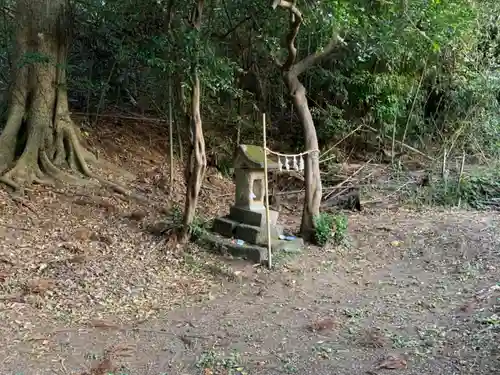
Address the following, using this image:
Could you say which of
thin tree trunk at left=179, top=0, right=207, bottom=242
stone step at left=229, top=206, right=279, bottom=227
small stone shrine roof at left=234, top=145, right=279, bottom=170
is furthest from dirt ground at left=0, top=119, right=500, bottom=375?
small stone shrine roof at left=234, top=145, right=279, bottom=170

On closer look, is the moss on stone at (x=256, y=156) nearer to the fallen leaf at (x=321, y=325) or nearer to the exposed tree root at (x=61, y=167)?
the exposed tree root at (x=61, y=167)

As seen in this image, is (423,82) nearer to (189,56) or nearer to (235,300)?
(189,56)

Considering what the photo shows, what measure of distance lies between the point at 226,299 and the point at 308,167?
262 cm

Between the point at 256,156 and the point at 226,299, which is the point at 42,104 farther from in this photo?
the point at 226,299

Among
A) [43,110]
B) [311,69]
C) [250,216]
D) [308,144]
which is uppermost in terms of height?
[311,69]

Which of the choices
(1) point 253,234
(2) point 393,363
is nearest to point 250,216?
(1) point 253,234

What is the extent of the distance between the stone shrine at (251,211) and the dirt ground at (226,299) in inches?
16.5

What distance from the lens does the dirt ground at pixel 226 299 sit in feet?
14.8

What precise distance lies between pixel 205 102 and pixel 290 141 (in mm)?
2482

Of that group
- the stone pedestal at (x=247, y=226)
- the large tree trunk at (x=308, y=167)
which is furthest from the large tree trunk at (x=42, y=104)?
the large tree trunk at (x=308, y=167)

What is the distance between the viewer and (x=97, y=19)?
9195mm

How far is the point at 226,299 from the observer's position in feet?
19.6

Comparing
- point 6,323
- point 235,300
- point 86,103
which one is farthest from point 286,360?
point 86,103

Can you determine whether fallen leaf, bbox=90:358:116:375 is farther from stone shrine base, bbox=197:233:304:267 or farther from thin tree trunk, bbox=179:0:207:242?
thin tree trunk, bbox=179:0:207:242
